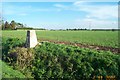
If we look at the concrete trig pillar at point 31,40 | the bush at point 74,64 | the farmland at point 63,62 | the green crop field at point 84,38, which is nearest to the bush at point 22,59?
the farmland at point 63,62

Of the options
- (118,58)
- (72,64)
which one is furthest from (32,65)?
(118,58)

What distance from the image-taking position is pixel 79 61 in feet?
62.6

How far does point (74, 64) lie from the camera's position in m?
19.2

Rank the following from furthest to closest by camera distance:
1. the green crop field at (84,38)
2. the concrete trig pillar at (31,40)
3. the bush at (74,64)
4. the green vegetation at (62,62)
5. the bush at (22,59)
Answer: the green crop field at (84,38) → the concrete trig pillar at (31,40) → the bush at (22,59) → the green vegetation at (62,62) → the bush at (74,64)

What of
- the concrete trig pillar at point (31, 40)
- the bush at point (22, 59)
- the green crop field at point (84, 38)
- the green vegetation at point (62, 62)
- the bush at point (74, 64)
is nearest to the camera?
the bush at point (74, 64)

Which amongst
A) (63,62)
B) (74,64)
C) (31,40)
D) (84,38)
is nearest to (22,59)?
(31,40)

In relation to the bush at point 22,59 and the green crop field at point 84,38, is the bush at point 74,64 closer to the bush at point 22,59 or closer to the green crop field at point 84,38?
the bush at point 22,59

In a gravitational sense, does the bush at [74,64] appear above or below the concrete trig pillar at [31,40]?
below

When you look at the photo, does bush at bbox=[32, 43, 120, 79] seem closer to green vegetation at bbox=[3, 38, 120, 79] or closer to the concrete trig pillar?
green vegetation at bbox=[3, 38, 120, 79]

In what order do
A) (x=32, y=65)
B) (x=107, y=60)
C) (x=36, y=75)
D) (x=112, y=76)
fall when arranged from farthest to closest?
(x=32, y=65), (x=36, y=75), (x=107, y=60), (x=112, y=76)

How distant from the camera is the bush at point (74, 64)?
17438 mm

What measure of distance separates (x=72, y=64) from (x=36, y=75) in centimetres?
274

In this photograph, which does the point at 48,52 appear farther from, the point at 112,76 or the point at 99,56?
the point at 112,76

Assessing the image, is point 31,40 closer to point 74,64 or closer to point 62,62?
point 62,62
